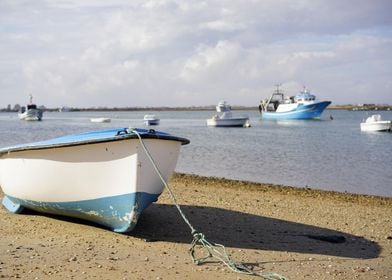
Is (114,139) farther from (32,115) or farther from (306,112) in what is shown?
(32,115)

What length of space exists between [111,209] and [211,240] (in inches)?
61.9

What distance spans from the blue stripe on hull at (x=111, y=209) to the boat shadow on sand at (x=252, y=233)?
1.28 ft

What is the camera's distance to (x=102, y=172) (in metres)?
7.61

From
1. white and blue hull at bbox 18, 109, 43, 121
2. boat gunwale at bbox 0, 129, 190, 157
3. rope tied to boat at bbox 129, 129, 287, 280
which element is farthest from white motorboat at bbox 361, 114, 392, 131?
white and blue hull at bbox 18, 109, 43, 121

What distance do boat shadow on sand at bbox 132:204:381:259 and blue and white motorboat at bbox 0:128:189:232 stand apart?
63cm

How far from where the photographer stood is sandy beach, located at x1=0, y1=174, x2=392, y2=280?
6.34 meters

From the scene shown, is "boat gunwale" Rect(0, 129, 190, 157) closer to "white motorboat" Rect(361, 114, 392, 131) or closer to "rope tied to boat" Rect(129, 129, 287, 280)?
"rope tied to boat" Rect(129, 129, 287, 280)

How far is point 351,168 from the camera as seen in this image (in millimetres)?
21969

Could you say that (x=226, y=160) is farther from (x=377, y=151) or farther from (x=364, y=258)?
(x=364, y=258)

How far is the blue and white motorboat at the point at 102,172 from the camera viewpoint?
741 centimetres

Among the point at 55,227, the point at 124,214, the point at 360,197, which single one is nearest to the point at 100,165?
the point at 124,214

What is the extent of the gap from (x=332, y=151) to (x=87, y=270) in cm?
2598

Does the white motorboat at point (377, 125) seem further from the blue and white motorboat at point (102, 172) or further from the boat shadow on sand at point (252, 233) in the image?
the blue and white motorboat at point (102, 172)

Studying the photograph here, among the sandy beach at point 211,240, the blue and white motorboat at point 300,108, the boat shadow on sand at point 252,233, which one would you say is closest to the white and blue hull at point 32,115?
the blue and white motorboat at point 300,108
